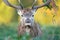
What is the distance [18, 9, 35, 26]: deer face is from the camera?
25.0ft

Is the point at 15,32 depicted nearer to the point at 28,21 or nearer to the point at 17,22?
the point at 17,22

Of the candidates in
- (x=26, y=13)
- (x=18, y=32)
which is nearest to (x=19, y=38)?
(x=18, y=32)

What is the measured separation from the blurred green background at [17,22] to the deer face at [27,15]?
0.37 meters

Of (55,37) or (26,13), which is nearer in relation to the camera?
(26,13)

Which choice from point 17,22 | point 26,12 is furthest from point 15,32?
point 26,12

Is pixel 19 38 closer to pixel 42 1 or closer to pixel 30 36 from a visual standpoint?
pixel 30 36

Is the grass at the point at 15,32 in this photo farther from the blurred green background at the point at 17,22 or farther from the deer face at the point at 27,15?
the deer face at the point at 27,15

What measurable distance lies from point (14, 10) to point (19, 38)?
50 cm

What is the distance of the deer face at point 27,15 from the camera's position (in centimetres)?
761

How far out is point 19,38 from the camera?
319 inches

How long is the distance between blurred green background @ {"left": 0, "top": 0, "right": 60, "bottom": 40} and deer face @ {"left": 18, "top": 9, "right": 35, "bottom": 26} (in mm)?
371

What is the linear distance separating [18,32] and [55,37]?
2.31ft

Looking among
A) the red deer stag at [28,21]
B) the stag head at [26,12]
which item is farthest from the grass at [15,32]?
the stag head at [26,12]

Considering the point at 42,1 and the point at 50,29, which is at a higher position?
the point at 42,1
